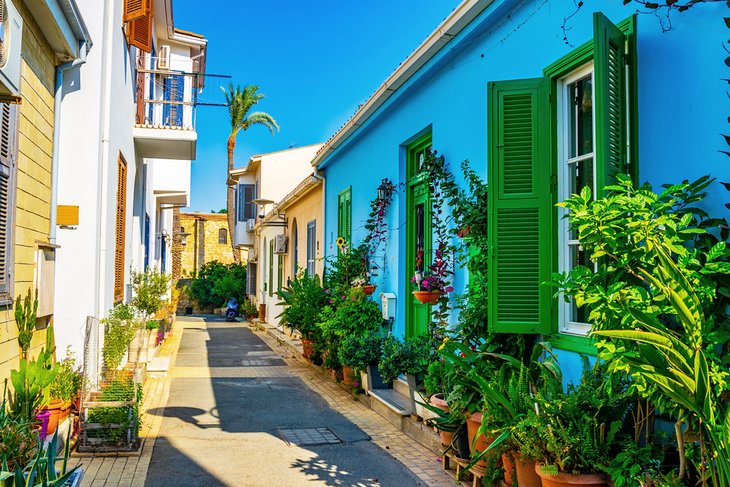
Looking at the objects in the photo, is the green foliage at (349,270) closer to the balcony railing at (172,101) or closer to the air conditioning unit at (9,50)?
the balcony railing at (172,101)

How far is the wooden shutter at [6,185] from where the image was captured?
467 centimetres

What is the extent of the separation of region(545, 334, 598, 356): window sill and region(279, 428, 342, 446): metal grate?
2833mm

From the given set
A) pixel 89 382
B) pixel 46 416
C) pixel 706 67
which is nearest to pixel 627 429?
pixel 706 67

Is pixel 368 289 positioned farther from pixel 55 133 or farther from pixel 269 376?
pixel 55 133

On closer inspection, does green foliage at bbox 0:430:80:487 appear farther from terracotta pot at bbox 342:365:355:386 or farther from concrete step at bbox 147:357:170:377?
concrete step at bbox 147:357:170:377

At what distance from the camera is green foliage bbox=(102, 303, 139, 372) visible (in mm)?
7496

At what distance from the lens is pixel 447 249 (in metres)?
6.75

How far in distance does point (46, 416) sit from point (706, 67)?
215 inches

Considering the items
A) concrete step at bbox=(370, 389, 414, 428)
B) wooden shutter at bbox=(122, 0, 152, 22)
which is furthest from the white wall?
concrete step at bbox=(370, 389, 414, 428)

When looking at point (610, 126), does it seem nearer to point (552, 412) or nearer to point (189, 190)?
point (552, 412)

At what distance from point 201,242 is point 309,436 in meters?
31.7

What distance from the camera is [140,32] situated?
998 centimetres

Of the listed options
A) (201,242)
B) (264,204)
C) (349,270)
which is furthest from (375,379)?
(201,242)

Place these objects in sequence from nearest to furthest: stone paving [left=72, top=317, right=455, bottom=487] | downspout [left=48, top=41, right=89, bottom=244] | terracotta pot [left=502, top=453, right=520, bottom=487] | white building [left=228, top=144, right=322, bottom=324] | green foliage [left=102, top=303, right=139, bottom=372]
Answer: terracotta pot [left=502, top=453, right=520, bottom=487], stone paving [left=72, top=317, right=455, bottom=487], downspout [left=48, top=41, right=89, bottom=244], green foliage [left=102, top=303, right=139, bottom=372], white building [left=228, top=144, right=322, bottom=324]
